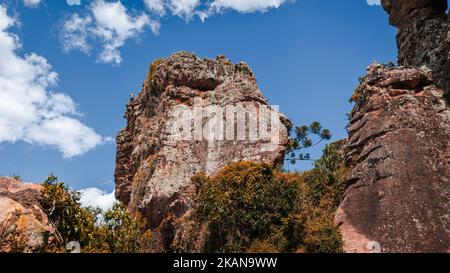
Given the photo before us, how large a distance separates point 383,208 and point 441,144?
5.75 metres

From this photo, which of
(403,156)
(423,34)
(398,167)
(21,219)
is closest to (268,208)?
(398,167)

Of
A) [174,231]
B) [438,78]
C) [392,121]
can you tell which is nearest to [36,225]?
[174,231]

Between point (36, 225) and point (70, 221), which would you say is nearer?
point (36, 225)

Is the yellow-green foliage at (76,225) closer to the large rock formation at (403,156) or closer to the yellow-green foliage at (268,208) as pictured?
the yellow-green foliage at (268,208)

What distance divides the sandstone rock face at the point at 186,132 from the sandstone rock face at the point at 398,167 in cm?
803

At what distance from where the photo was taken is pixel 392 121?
3350 centimetres

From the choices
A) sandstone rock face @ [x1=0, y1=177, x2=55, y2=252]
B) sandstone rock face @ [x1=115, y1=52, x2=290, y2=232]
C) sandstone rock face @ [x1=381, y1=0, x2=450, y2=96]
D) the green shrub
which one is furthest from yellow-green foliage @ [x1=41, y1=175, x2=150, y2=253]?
sandstone rock face @ [x1=381, y1=0, x2=450, y2=96]

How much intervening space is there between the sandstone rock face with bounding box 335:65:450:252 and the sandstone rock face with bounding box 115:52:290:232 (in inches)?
316

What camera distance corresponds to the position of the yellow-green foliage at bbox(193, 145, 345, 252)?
30.7m

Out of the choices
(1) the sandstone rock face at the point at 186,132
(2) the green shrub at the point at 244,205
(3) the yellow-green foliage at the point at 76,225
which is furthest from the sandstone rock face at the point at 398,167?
(3) the yellow-green foliage at the point at 76,225

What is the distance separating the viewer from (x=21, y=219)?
24859mm

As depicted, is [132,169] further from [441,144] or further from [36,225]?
[441,144]

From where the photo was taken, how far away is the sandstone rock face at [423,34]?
119 ft

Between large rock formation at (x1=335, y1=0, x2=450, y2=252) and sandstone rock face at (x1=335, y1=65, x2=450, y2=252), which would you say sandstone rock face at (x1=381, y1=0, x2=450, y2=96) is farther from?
sandstone rock face at (x1=335, y1=65, x2=450, y2=252)
